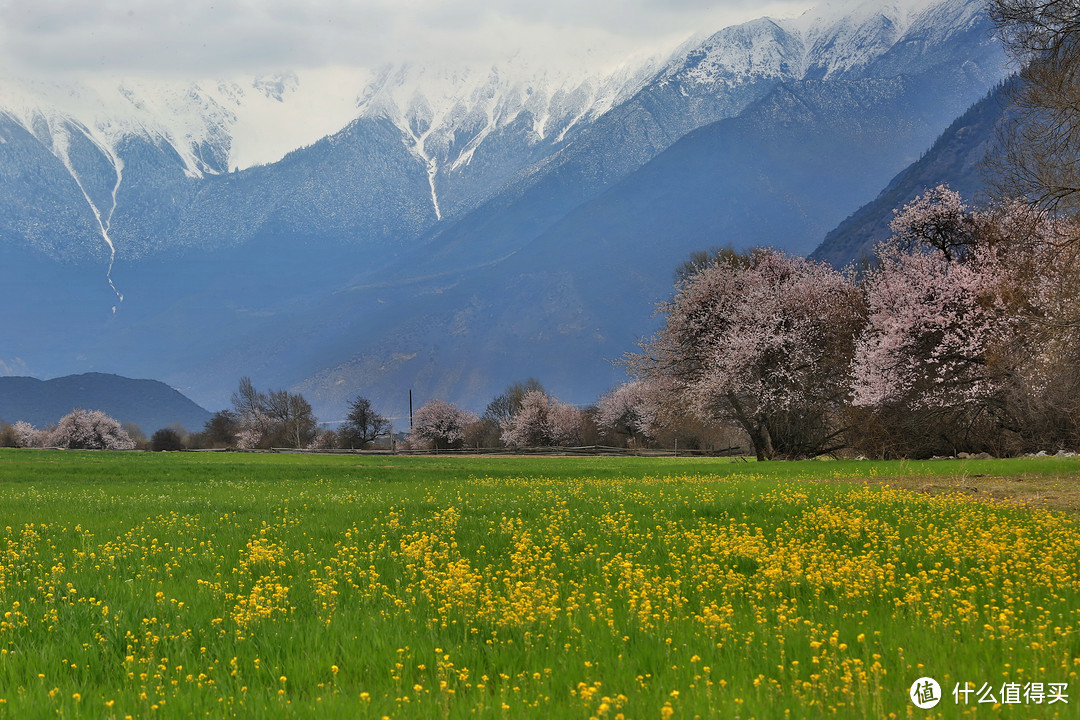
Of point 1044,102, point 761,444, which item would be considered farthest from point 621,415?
point 1044,102

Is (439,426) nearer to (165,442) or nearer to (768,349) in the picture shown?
(165,442)

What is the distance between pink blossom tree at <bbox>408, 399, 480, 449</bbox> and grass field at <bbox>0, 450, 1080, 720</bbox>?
132067 mm

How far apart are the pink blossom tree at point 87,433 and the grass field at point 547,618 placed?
6352 inches

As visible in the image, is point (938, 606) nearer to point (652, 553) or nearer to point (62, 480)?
point (652, 553)

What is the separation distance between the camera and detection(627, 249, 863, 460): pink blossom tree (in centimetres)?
5006

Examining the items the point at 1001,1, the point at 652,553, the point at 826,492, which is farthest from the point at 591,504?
the point at 1001,1

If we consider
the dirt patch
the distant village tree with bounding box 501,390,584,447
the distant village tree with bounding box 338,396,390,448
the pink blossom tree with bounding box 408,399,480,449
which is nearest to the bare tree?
the dirt patch

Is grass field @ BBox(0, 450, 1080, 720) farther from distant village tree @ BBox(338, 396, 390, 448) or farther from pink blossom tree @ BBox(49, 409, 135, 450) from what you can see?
pink blossom tree @ BBox(49, 409, 135, 450)

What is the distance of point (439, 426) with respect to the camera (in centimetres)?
14850

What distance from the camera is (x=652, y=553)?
38.4 ft

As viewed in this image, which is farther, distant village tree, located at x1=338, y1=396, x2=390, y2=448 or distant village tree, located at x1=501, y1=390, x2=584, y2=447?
distant village tree, located at x1=338, y1=396, x2=390, y2=448

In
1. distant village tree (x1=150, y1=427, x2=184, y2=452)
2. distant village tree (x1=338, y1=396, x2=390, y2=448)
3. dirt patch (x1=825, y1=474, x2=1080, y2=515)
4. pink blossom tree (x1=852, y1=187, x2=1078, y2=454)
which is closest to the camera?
dirt patch (x1=825, y1=474, x2=1080, y2=515)

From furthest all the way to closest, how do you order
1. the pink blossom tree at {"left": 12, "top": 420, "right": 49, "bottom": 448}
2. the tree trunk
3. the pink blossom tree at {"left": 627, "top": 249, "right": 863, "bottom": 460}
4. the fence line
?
the pink blossom tree at {"left": 12, "top": 420, "right": 49, "bottom": 448}
the fence line
the tree trunk
the pink blossom tree at {"left": 627, "top": 249, "right": 863, "bottom": 460}

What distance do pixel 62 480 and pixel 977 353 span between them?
46.2 meters
